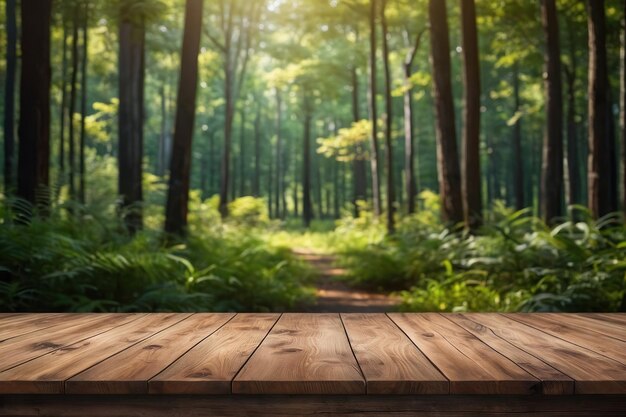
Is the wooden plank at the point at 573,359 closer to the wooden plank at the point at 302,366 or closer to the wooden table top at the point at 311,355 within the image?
the wooden table top at the point at 311,355

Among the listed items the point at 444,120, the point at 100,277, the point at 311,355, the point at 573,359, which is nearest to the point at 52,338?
the point at 311,355

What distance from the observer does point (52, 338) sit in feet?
8.70

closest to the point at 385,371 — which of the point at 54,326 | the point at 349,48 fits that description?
the point at 54,326

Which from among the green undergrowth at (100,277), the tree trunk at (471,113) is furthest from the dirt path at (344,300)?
the tree trunk at (471,113)

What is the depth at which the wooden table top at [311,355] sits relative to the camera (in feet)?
6.02

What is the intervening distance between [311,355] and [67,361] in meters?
0.96

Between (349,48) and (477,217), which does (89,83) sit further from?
(477,217)

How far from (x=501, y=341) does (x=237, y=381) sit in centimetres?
139

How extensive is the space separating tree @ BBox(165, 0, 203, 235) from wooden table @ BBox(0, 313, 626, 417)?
726cm

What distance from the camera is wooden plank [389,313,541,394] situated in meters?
1.83

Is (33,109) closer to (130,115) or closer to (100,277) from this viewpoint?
(100,277)

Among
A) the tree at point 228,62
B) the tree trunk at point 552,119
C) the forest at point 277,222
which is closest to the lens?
the forest at point 277,222

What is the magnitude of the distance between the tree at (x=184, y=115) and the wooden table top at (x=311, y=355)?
6.54 meters

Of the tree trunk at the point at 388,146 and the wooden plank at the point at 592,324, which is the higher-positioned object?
the tree trunk at the point at 388,146
